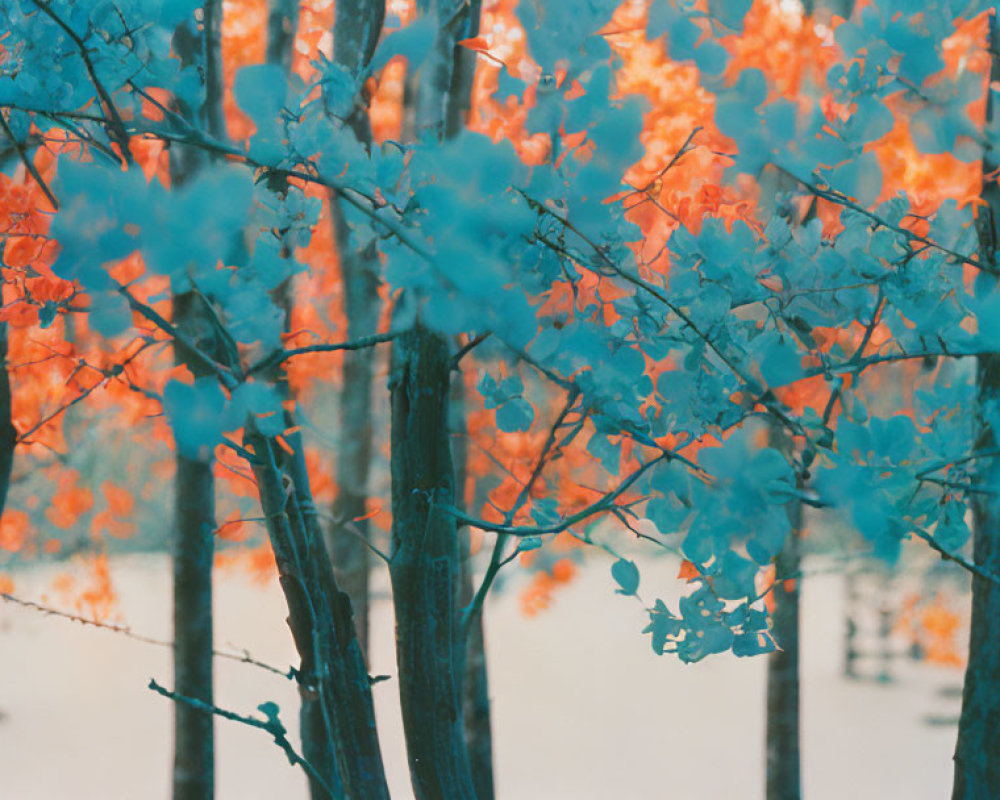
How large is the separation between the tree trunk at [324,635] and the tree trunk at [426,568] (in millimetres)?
95

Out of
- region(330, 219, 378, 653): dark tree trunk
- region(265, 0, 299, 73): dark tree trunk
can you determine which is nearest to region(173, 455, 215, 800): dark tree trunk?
region(330, 219, 378, 653): dark tree trunk

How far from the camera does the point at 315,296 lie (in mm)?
7508

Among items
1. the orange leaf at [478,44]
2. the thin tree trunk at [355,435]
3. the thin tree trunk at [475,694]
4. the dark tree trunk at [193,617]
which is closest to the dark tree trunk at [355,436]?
the thin tree trunk at [355,435]

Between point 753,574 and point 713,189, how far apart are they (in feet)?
4.14

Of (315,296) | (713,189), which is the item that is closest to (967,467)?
(713,189)

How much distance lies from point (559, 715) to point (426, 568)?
10.4m

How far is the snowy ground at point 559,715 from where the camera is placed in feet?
32.5

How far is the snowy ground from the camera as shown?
32.5ft

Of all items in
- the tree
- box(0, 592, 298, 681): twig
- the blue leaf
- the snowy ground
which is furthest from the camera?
the snowy ground

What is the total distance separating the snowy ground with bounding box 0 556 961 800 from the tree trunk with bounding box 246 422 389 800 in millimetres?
6054

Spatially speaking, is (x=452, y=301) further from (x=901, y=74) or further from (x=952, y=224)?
(x=952, y=224)

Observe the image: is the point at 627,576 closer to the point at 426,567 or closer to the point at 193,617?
the point at 426,567

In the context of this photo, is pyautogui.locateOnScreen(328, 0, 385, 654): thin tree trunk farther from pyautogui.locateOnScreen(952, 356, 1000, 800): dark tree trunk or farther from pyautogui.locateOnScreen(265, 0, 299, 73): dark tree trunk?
pyautogui.locateOnScreen(952, 356, 1000, 800): dark tree trunk

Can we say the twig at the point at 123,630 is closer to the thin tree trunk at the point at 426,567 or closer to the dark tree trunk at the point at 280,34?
the thin tree trunk at the point at 426,567
